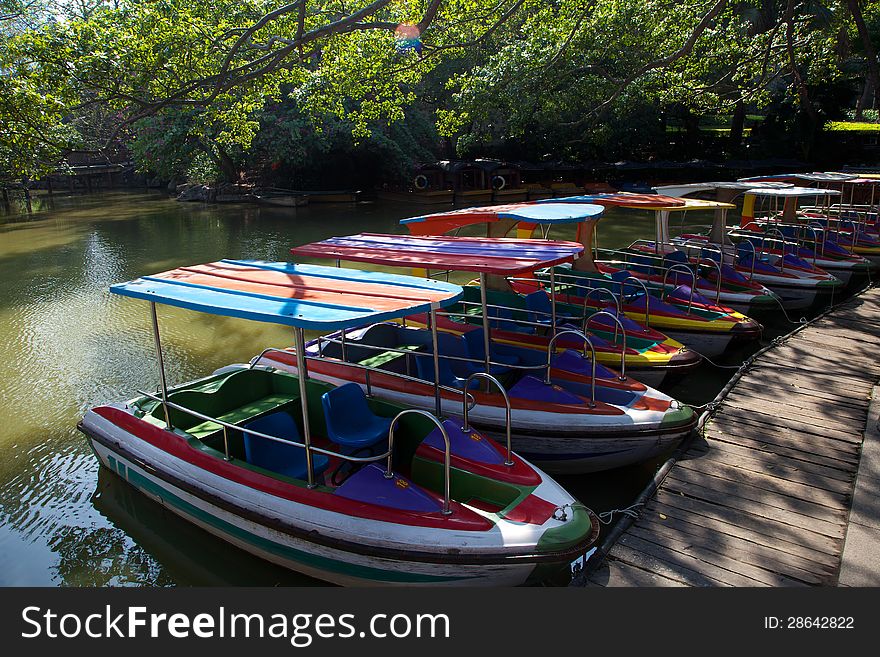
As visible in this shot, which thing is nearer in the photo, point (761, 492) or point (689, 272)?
point (761, 492)

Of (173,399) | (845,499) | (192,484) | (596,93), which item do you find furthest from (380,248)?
(596,93)

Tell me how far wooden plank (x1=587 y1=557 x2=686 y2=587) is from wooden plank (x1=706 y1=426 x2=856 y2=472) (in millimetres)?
2241

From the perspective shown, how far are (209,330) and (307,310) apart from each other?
8.13 meters

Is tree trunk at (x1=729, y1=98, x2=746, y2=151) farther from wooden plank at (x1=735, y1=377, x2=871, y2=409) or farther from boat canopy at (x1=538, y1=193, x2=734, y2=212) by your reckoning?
wooden plank at (x1=735, y1=377, x2=871, y2=409)

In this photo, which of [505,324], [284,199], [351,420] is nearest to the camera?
[351,420]

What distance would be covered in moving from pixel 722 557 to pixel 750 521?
2.03ft

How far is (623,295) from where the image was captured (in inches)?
408

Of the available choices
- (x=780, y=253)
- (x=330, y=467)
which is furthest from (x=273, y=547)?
(x=780, y=253)

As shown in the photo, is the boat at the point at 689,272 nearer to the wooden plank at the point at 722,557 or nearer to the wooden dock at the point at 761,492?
the wooden dock at the point at 761,492

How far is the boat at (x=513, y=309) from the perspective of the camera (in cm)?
696

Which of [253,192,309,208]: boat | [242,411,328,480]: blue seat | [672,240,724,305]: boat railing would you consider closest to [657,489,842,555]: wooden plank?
[242,411,328,480]: blue seat

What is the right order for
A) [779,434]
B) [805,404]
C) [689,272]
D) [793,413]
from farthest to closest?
[689,272] → [805,404] → [793,413] → [779,434]

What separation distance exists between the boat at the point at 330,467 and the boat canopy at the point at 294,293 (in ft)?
0.06

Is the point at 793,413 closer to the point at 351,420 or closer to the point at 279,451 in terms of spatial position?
the point at 351,420
